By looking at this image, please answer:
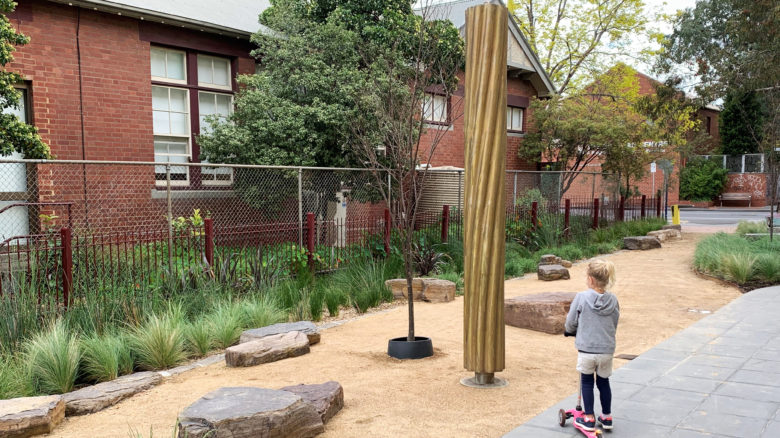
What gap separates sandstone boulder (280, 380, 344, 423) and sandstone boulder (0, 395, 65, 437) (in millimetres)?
1731

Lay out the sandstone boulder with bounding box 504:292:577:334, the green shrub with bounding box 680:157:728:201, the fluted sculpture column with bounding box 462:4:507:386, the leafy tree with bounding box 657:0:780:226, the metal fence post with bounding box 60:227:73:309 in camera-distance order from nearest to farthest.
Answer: the fluted sculpture column with bounding box 462:4:507:386 < the metal fence post with bounding box 60:227:73:309 < the sandstone boulder with bounding box 504:292:577:334 < the leafy tree with bounding box 657:0:780:226 < the green shrub with bounding box 680:157:728:201

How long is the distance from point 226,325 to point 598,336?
4.40 m

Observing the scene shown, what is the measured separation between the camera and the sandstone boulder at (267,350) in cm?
607

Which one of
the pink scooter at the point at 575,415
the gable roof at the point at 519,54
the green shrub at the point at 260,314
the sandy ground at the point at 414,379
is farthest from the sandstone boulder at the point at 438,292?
the gable roof at the point at 519,54

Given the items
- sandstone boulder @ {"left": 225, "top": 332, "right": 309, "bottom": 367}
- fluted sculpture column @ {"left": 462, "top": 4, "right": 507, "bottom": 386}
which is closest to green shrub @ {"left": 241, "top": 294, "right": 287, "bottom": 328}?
sandstone boulder @ {"left": 225, "top": 332, "right": 309, "bottom": 367}

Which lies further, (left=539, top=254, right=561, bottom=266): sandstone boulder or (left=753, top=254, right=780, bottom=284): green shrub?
(left=539, top=254, right=561, bottom=266): sandstone boulder

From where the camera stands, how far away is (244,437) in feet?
12.4

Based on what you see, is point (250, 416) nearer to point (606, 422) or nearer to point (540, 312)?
point (606, 422)

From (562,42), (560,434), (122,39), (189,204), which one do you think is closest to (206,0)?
(122,39)

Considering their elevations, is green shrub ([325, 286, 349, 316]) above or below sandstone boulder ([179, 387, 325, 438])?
below

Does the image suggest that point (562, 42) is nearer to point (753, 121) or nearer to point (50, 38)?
point (753, 121)

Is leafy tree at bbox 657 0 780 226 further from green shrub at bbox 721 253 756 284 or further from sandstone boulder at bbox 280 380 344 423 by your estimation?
sandstone boulder at bbox 280 380 344 423

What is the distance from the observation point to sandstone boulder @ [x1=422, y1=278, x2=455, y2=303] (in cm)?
946

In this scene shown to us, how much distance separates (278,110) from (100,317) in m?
5.92
